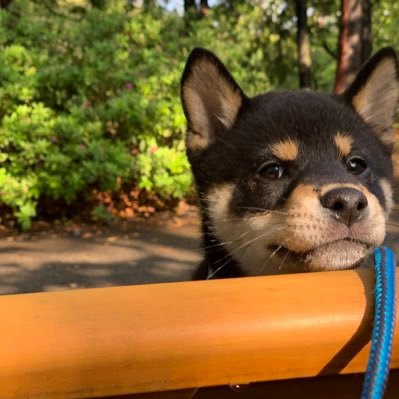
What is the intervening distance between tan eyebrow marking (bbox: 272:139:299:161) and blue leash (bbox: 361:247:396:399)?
4.08 ft

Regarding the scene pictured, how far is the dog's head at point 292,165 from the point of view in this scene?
6.77 feet

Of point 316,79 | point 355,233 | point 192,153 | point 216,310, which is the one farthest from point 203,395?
point 316,79

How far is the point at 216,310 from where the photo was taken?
1.12 metres

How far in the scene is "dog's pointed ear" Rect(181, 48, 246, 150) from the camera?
2.84 m

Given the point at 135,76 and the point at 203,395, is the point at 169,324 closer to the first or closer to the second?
the point at 203,395

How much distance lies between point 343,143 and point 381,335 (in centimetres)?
152

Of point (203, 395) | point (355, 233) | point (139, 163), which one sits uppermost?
point (355, 233)

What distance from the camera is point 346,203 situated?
1.98 metres

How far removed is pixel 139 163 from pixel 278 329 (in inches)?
254

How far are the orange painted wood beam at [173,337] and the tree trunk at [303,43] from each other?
15354 mm

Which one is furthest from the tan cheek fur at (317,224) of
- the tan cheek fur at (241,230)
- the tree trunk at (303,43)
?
the tree trunk at (303,43)

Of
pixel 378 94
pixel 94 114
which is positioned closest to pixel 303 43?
pixel 94 114

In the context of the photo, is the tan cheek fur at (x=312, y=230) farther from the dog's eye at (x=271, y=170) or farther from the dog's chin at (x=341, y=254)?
the dog's eye at (x=271, y=170)

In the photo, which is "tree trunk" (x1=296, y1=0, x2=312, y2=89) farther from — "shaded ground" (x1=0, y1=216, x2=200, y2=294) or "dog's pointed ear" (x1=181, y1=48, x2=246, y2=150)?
"dog's pointed ear" (x1=181, y1=48, x2=246, y2=150)
